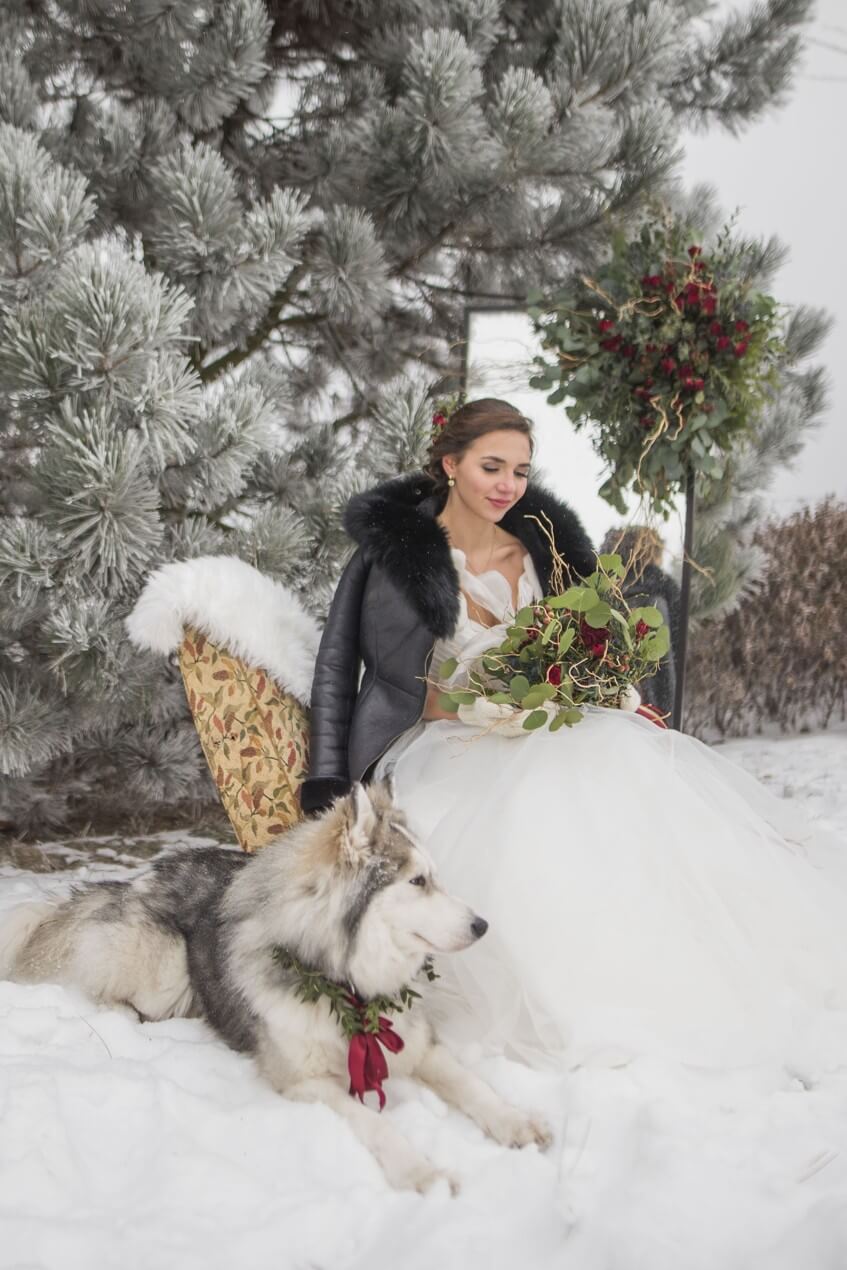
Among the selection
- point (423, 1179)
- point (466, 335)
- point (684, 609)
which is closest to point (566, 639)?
point (423, 1179)

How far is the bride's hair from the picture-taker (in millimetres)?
2742

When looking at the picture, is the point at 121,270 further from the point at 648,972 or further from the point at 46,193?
the point at 648,972

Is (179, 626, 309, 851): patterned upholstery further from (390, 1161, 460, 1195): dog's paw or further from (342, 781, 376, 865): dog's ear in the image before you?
(390, 1161, 460, 1195): dog's paw

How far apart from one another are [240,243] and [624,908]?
7.80ft

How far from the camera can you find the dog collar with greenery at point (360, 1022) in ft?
5.96

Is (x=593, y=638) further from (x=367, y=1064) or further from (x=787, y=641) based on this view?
(x=787, y=641)

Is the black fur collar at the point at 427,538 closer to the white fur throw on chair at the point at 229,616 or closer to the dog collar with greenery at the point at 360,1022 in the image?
the white fur throw on chair at the point at 229,616

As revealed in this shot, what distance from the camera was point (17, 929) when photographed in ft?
7.95

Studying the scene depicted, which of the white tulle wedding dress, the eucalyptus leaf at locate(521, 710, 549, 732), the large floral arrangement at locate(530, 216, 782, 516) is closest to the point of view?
the white tulle wedding dress

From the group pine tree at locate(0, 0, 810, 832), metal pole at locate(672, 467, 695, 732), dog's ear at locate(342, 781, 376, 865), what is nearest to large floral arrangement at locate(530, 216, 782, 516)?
metal pole at locate(672, 467, 695, 732)

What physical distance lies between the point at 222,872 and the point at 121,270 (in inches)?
65.6

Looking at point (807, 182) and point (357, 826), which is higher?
point (807, 182)

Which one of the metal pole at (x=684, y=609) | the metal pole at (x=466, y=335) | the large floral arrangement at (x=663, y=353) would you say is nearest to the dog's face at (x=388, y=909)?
the large floral arrangement at (x=663, y=353)

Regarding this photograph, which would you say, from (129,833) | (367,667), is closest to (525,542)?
(367,667)
